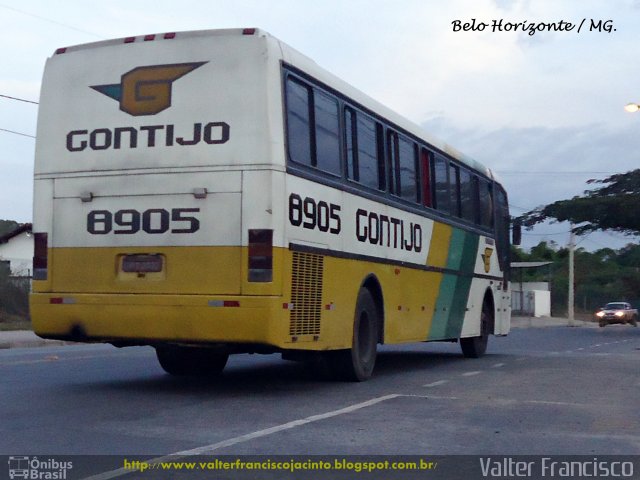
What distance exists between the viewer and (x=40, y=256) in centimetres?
1086

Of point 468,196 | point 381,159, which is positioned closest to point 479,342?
point 468,196

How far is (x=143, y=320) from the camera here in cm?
1031

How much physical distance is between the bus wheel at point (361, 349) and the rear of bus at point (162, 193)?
235cm

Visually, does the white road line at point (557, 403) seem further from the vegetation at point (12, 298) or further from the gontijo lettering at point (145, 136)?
the vegetation at point (12, 298)

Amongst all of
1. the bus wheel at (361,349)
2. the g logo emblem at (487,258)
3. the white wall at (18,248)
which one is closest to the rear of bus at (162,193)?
the bus wheel at (361,349)

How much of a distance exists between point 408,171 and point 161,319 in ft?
17.6

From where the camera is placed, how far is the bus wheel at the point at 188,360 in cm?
1280

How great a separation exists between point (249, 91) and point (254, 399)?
3.16m

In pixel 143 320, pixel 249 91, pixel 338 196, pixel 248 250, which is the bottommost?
pixel 143 320

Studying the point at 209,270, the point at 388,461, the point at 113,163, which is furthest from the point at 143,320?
the point at 388,461

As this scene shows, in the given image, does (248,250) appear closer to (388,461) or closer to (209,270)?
(209,270)

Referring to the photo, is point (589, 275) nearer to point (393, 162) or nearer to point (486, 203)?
point (486, 203)

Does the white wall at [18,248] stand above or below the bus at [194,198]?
above

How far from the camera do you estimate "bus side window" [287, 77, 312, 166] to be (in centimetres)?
1059
